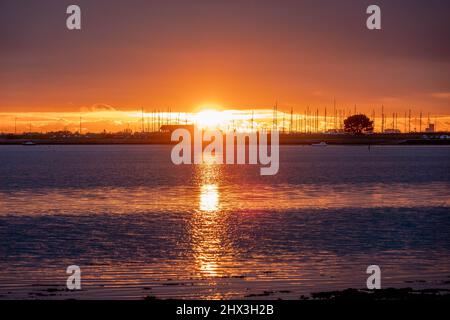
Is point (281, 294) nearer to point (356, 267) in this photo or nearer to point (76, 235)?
point (356, 267)

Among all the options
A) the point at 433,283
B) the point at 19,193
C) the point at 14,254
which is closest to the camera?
the point at 433,283

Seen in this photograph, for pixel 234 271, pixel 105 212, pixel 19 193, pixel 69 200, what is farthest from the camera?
pixel 19 193

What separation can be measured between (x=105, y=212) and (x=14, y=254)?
21853 mm

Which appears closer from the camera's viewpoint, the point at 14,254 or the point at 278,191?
the point at 14,254

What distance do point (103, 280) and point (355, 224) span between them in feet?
79.4

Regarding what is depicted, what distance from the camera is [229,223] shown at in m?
47.4

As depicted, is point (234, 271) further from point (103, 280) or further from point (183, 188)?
point (183, 188)

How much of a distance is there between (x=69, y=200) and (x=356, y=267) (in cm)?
4224

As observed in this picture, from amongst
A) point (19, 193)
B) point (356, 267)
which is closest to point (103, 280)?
point (356, 267)
